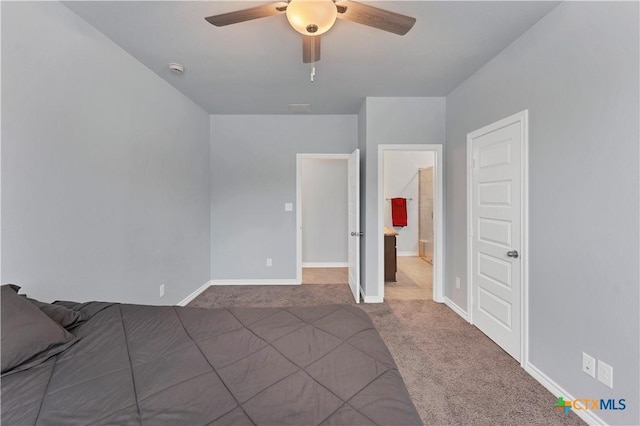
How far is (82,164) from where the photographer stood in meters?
1.78

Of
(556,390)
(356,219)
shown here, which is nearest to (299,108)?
(356,219)

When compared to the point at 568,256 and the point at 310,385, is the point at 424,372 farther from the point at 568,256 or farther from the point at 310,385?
the point at 310,385

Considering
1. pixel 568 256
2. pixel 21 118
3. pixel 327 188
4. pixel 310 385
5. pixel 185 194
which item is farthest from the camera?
pixel 327 188

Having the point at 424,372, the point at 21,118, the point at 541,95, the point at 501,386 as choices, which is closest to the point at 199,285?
the point at 21,118

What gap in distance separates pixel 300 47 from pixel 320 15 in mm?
840

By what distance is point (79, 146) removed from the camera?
1.75 meters

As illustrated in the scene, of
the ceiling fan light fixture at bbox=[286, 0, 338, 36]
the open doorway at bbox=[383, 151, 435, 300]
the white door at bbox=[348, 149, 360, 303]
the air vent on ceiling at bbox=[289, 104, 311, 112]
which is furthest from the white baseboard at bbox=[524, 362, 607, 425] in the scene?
the open doorway at bbox=[383, 151, 435, 300]

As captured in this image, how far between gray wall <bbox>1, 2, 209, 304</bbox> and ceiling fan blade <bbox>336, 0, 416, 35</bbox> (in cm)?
180

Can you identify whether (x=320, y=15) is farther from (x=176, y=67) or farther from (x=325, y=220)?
(x=325, y=220)

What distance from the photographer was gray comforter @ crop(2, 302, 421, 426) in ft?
2.42

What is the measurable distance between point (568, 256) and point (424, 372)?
128 cm

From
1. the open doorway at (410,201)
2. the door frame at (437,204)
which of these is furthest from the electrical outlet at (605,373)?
the open doorway at (410,201)

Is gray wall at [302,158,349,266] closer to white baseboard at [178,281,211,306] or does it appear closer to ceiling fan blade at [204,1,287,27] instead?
Answer: white baseboard at [178,281,211,306]

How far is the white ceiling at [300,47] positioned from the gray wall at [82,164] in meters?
0.28
